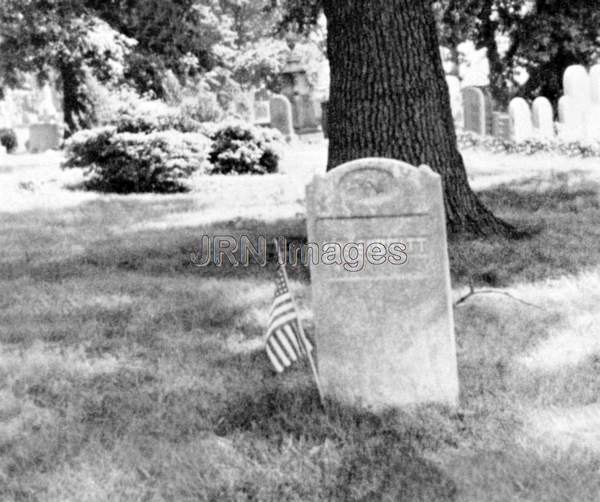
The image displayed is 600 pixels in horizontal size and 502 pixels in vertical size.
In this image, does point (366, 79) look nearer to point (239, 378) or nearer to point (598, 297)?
point (598, 297)

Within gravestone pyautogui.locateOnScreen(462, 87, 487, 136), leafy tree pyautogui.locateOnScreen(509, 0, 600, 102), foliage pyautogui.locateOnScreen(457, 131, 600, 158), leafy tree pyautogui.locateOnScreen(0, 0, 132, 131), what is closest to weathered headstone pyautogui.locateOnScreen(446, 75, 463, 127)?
leafy tree pyautogui.locateOnScreen(509, 0, 600, 102)

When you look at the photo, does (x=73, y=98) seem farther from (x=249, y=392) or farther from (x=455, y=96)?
(x=249, y=392)

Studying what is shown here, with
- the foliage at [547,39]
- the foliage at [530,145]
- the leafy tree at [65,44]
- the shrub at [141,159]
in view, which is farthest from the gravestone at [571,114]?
the leafy tree at [65,44]

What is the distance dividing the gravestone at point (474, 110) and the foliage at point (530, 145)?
1.83ft

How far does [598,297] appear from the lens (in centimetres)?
592

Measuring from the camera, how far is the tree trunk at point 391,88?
7.35 meters

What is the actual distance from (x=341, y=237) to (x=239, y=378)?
1203mm

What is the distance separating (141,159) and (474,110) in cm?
1155

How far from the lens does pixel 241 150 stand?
16.0 metres

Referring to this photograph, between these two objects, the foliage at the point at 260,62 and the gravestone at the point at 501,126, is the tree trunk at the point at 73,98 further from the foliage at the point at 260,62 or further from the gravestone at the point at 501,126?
the foliage at the point at 260,62

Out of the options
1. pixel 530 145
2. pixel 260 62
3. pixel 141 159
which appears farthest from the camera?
pixel 260 62

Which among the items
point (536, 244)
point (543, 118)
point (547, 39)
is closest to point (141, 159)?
point (536, 244)

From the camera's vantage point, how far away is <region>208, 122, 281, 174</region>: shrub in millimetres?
16016

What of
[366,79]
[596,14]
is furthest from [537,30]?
[366,79]
